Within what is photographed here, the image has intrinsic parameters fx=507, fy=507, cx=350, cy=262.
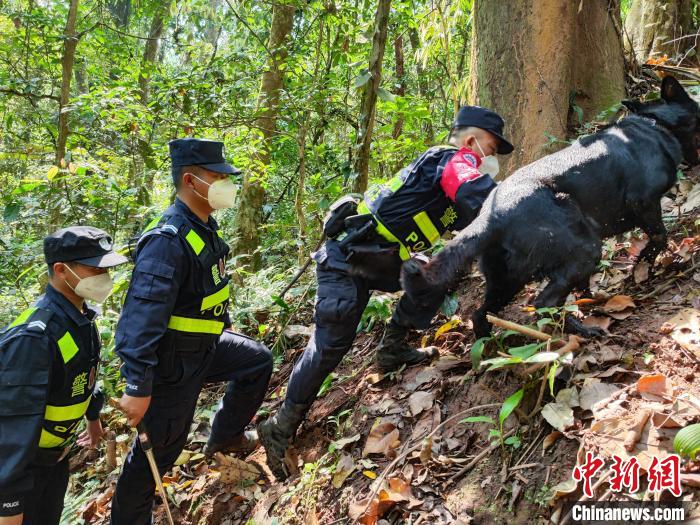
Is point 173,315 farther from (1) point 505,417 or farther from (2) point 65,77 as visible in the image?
(2) point 65,77

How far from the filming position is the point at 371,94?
5098 millimetres

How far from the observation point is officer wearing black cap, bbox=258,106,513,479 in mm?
3389

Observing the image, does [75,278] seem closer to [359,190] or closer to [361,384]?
[361,384]

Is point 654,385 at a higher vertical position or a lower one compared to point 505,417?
higher

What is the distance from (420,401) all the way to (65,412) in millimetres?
2125

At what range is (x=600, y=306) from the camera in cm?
334

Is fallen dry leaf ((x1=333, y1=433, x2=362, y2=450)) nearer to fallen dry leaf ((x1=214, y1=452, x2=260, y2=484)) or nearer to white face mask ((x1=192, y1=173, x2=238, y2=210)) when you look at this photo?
fallen dry leaf ((x1=214, y1=452, x2=260, y2=484))

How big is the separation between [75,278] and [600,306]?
329cm

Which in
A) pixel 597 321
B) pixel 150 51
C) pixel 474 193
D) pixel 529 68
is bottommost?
pixel 597 321

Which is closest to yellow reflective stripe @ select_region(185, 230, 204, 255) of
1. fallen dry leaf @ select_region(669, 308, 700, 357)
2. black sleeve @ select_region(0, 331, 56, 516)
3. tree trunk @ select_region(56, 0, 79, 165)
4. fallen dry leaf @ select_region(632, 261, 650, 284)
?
black sleeve @ select_region(0, 331, 56, 516)

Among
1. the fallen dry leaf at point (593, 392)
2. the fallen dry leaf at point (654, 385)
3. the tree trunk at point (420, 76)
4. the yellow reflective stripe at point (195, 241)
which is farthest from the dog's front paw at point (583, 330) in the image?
the tree trunk at point (420, 76)

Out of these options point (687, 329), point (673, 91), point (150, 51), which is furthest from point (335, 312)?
point (150, 51)

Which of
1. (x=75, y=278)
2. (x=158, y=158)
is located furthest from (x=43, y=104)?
(x=75, y=278)

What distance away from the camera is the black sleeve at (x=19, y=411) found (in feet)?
8.14
